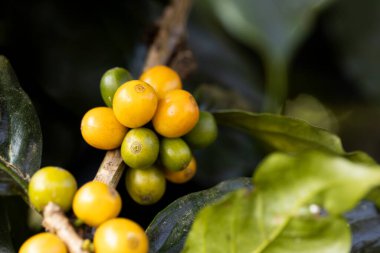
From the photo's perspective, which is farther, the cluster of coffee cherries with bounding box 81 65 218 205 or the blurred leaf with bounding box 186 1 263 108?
the blurred leaf with bounding box 186 1 263 108

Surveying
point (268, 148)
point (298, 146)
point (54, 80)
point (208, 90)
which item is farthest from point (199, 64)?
point (298, 146)

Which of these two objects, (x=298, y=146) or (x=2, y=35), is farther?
(x=2, y=35)

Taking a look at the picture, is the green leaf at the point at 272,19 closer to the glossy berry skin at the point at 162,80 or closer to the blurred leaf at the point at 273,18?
the blurred leaf at the point at 273,18

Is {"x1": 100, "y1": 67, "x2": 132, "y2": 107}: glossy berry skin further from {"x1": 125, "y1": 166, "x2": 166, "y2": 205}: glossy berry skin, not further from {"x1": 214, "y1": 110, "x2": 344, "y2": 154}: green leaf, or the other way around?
{"x1": 214, "y1": 110, "x2": 344, "y2": 154}: green leaf

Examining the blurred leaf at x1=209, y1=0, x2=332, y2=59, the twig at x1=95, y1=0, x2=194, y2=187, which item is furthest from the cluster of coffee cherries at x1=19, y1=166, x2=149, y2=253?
the twig at x1=95, y1=0, x2=194, y2=187

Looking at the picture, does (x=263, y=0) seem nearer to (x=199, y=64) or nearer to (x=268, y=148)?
(x=268, y=148)

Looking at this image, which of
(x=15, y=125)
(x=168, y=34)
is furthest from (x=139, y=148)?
(x=168, y=34)

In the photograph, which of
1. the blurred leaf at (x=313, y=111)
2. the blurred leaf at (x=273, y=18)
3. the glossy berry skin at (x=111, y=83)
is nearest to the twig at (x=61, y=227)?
the glossy berry skin at (x=111, y=83)
